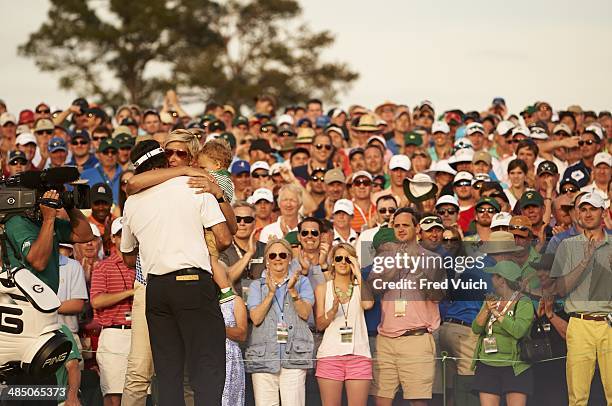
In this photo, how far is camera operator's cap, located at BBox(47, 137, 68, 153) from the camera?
15.6 metres

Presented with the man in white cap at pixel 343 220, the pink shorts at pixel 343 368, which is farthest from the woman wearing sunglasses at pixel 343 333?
the man in white cap at pixel 343 220

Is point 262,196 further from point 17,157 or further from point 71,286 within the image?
point 17,157

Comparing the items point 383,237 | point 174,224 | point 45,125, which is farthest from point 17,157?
point 174,224

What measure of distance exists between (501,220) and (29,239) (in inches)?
184

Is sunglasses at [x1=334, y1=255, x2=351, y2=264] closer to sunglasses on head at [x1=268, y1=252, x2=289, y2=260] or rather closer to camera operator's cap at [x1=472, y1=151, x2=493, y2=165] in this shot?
sunglasses on head at [x1=268, y1=252, x2=289, y2=260]

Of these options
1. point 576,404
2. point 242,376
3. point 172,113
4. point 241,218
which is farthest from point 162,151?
point 172,113

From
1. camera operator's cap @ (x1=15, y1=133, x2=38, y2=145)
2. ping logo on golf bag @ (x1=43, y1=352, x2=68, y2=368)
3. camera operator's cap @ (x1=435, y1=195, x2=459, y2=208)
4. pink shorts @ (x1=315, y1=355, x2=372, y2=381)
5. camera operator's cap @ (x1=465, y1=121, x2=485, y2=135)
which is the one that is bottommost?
ping logo on golf bag @ (x1=43, y1=352, x2=68, y2=368)

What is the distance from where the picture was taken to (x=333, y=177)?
45.7 ft

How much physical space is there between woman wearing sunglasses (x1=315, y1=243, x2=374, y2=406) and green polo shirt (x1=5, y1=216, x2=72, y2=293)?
2.49 m

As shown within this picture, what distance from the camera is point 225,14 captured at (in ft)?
131

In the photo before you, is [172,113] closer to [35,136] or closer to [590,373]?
[35,136]

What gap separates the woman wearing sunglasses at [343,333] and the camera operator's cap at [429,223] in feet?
3.03

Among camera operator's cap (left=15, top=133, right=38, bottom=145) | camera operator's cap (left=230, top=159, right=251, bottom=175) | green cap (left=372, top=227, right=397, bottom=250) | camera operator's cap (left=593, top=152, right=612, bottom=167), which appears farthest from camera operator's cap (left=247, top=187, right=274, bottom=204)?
camera operator's cap (left=15, top=133, right=38, bottom=145)

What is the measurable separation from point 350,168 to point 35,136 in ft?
14.2
